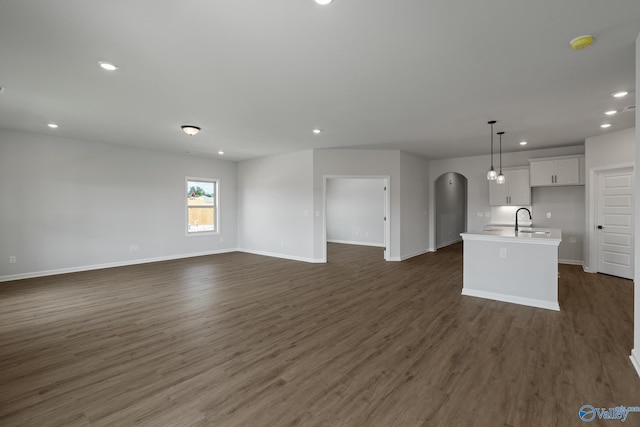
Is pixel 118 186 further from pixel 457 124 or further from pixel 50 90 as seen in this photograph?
pixel 457 124

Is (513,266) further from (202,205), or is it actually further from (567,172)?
(202,205)

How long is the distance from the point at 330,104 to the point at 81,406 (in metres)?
3.78

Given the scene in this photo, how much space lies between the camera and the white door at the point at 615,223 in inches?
204

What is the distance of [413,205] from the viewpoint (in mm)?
7602

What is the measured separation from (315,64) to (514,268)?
3.70m

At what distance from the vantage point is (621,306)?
151 inches

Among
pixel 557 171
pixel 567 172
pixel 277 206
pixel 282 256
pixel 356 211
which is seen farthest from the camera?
pixel 356 211

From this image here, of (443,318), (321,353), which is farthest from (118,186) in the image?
(443,318)

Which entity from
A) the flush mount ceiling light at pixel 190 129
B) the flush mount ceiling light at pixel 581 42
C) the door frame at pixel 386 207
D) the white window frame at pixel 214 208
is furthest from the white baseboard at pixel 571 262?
the white window frame at pixel 214 208

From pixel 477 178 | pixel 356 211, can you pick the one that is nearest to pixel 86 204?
pixel 356 211

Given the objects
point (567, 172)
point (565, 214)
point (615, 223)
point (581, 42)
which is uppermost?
point (581, 42)

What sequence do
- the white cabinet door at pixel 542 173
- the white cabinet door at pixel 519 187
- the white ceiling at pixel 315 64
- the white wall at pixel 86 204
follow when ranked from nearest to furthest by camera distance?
the white ceiling at pixel 315 64 → the white wall at pixel 86 204 → the white cabinet door at pixel 542 173 → the white cabinet door at pixel 519 187

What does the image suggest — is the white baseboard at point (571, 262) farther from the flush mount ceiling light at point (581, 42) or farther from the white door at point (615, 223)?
the flush mount ceiling light at point (581, 42)

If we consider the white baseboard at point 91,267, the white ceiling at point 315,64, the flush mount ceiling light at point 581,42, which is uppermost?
the white ceiling at point 315,64
